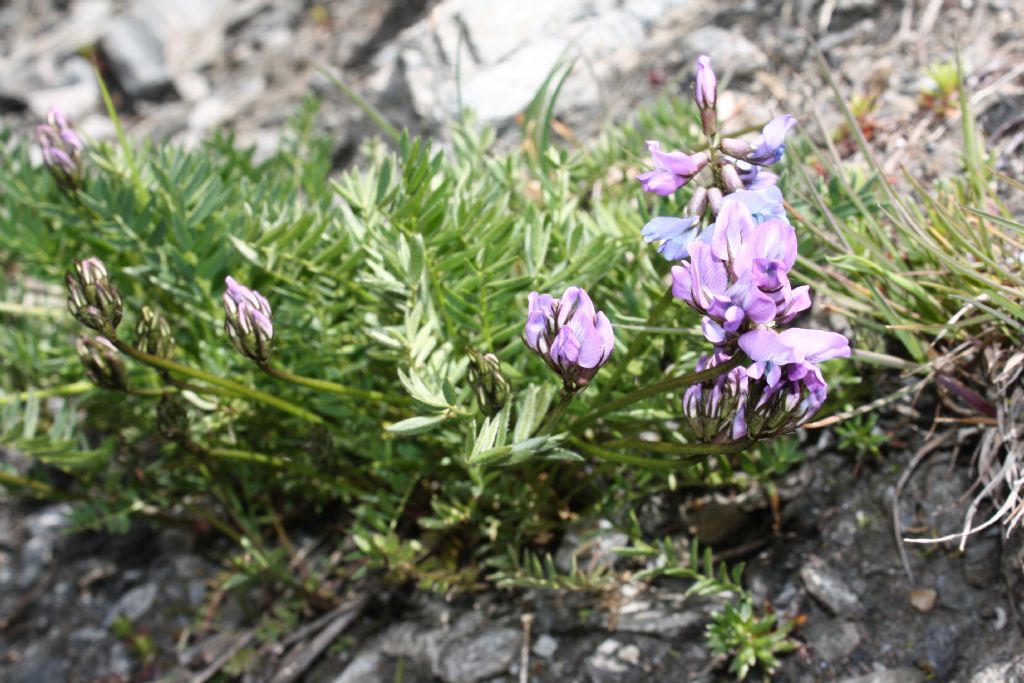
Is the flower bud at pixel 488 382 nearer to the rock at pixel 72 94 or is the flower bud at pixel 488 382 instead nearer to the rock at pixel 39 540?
the rock at pixel 39 540

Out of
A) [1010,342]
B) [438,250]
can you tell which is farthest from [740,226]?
[1010,342]

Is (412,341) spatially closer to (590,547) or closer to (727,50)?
(590,547)

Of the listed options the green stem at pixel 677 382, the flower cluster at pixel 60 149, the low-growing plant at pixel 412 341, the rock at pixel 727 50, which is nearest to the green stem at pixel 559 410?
the low-growing plant at pixel 412 341

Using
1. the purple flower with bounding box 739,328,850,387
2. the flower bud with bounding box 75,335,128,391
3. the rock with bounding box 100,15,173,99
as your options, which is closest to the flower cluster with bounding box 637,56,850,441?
the purple flower with bounding box 739,328,850,387

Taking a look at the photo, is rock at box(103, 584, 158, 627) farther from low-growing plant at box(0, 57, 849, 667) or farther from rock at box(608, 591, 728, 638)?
rock at box(608, 591, 728, 638)

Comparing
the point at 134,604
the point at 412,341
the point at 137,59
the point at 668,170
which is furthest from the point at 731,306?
the point at 137,59

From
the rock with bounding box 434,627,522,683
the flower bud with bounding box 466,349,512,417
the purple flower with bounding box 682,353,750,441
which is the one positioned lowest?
the rock with bounding box 434,627,522,683
